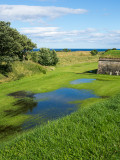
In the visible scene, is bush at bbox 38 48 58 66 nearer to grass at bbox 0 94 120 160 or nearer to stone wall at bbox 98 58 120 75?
stone wall at bbox 98 58 120 75

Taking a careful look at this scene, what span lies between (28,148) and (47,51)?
138ft

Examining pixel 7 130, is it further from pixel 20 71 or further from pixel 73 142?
pixel 20 71

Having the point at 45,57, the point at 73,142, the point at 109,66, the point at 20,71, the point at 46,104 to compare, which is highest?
the point at 45,57

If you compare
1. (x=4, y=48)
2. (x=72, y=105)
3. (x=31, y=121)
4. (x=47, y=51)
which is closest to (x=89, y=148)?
(x=31, y=121)

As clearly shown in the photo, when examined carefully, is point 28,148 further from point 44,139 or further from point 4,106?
point 4,106

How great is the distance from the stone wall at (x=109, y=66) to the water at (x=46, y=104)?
1217cm

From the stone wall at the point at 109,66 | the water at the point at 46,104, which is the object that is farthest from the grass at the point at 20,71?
the stone wall at the point at 109,66

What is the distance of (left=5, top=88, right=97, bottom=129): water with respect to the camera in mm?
11945

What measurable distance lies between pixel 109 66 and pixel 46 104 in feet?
60.6

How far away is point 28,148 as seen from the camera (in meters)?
6.41

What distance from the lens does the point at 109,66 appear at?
30078 millimetres

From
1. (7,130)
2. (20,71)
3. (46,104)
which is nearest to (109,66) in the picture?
(20,71)

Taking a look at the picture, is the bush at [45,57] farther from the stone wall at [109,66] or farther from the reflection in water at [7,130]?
the reflection in water at [7,130]

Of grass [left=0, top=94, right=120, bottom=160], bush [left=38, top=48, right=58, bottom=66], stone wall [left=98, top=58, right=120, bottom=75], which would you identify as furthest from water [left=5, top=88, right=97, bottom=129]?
bush [left=38, top=48, right=58, bottom=66]
